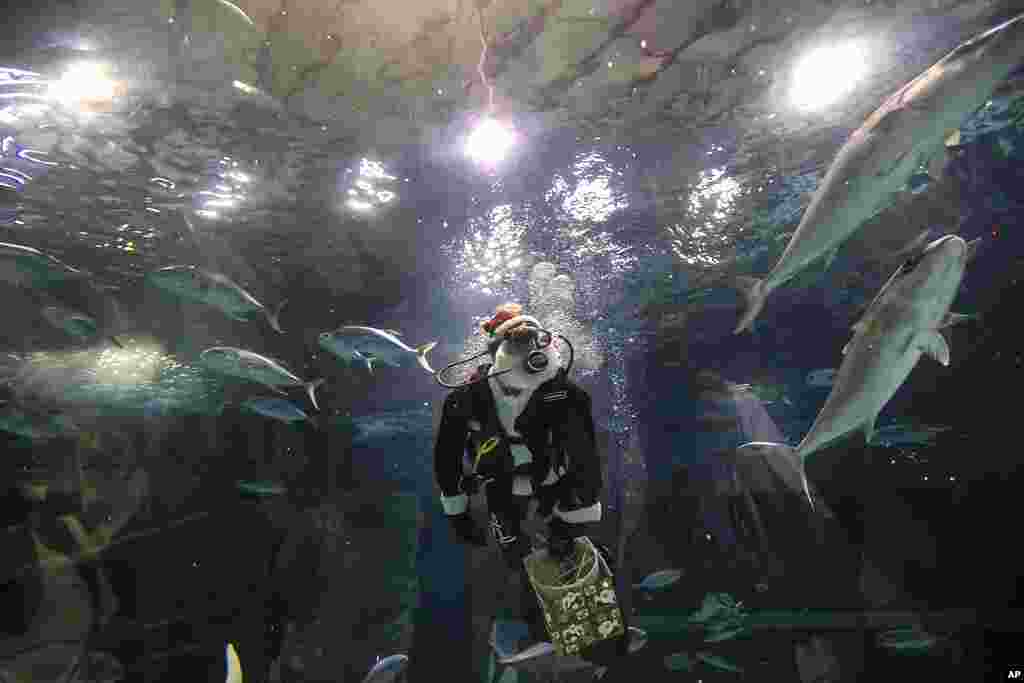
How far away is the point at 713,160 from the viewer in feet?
24.3

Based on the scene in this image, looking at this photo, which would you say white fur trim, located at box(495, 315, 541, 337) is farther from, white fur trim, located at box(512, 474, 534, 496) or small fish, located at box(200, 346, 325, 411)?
small fish, located at box(200, 346, 325, 411)

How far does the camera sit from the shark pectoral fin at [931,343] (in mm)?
4152

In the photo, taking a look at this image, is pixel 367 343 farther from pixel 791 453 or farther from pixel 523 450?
pixel 791 453

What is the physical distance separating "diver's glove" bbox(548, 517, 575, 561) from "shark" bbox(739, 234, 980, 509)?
277 cm

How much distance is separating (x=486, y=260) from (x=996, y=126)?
8478 millimetres

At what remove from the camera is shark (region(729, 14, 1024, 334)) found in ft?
12.1

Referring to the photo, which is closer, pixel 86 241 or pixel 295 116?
pixel 295 116

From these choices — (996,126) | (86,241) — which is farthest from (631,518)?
(86,241)

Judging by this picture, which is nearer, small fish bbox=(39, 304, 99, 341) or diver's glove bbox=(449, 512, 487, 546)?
diver's glove bbox=(449, 512, 487, 546)

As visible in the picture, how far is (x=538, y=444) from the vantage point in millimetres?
3609

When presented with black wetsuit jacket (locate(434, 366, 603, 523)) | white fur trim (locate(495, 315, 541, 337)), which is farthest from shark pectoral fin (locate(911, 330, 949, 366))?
white fur trim (locate(495, 315, 541, 337))

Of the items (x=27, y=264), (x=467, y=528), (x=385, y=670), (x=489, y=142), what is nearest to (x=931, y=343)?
(x=467, y=528)

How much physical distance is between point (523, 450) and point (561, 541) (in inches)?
26.6

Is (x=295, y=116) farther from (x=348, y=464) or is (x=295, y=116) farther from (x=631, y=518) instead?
(x=631, y=518)
